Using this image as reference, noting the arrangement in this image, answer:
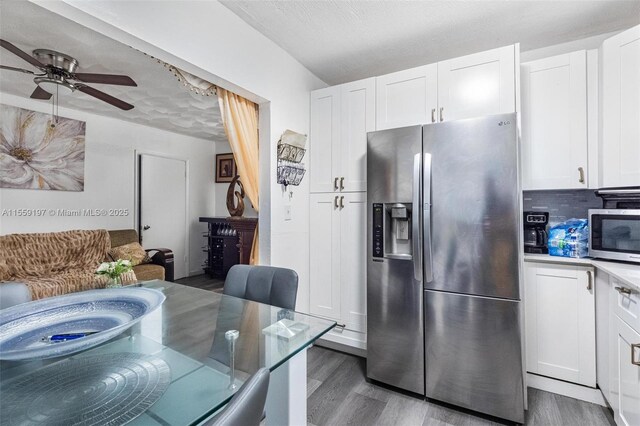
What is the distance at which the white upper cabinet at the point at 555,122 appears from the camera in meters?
2.03

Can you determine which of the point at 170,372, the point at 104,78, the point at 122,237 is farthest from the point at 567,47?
the point at 122,237

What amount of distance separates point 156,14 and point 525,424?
3030 millimetres

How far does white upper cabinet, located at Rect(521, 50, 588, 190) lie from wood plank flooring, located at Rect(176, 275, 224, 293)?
416 centimetres

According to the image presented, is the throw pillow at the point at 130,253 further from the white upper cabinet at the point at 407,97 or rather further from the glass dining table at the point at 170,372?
the white upper cabinet at the point at 407,97

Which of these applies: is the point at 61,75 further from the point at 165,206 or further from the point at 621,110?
the point at 621,110

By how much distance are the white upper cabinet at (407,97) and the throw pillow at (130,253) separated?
342 cm

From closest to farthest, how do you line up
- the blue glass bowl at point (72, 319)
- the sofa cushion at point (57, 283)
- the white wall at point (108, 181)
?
1. the blue glass bowl at point (72, 319)
2. the sofa cushion at point (57, 283)
3. the white wall at point (108, 181)

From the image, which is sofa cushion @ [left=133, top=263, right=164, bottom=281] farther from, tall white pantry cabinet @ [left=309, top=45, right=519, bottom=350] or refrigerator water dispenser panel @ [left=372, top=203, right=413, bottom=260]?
refrigerator water dispenser panel @ [left=372, top=203, right=413, bottom=260]

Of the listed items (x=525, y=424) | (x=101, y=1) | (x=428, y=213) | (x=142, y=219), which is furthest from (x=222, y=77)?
(x=142, y=219)

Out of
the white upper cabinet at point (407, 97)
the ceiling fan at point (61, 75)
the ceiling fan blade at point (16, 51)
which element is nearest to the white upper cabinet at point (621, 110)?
the white upper cabinet at point (407, 97)

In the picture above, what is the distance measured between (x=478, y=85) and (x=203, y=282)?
4583mm

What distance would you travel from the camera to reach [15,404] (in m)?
0.73

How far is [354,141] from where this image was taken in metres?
2.45

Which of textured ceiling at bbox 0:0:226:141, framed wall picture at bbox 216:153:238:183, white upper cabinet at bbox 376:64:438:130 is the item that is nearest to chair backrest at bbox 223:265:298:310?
white upper cabinet at bbox 376:64:438:130
